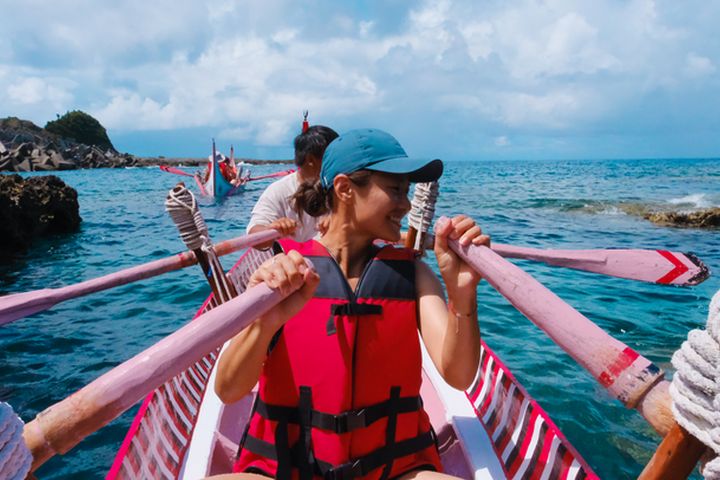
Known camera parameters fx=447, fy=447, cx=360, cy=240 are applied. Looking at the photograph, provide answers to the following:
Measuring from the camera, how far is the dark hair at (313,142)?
4.02 meters

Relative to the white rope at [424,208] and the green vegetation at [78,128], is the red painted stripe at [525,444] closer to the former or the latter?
the white rope at [424,208]

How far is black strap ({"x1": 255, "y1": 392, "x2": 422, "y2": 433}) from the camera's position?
1.86m

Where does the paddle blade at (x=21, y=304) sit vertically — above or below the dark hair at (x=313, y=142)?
below

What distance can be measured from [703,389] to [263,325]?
49.6 inches

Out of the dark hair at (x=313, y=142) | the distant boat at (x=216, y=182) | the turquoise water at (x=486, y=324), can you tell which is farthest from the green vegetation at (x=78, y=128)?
the dark hair at (x=313, y=142)

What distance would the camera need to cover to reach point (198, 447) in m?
2.73

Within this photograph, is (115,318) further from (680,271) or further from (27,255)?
(680,271)

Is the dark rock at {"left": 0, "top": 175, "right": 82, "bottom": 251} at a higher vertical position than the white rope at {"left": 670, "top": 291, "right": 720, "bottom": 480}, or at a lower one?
lower

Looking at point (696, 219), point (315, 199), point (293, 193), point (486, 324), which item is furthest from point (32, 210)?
point (696, 219)

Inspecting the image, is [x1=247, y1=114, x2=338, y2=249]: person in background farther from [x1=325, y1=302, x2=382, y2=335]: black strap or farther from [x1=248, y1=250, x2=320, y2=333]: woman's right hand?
[x1=248, y1=250, x2=320, y2=333]: woman's right hand

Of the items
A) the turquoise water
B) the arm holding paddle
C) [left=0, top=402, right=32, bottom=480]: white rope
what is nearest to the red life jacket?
[left=0, top=402, right=32, bottom=480]: white rope

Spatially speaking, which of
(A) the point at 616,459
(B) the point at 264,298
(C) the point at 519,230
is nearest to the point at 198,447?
(B) the point at 264,298

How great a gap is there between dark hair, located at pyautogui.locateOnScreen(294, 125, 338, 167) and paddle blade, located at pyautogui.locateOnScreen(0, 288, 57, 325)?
2558mm

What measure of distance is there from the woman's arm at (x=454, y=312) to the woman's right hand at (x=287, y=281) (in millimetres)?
517
